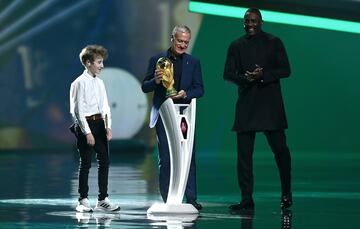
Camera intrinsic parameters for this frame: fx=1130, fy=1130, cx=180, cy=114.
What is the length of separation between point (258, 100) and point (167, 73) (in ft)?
3.31

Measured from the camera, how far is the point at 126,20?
18453 millimetres

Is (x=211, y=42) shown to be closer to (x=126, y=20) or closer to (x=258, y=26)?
(x=126, y=20)

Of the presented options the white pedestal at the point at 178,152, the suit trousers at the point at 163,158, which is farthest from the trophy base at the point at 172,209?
the suit trousers at the point at 163,158

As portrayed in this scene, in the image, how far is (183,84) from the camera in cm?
828

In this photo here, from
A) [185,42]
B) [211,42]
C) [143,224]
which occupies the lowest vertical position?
[143,224]

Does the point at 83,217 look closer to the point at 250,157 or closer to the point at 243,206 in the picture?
the point at 243,206

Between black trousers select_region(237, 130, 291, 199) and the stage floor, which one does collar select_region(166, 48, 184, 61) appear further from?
the stage floor

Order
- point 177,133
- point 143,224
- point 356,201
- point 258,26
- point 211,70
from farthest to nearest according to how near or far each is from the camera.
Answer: point 211,70 < point 356,201 < point 258,26 < point 177,133 < point 143,224

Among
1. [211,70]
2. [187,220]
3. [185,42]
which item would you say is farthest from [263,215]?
[211,70]

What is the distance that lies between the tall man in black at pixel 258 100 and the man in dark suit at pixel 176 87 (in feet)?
1.19

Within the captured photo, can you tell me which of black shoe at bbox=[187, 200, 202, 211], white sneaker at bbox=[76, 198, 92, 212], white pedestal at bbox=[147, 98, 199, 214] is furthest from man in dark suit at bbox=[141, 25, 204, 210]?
white sneaker at bbox=[76, 198, 92, 212]

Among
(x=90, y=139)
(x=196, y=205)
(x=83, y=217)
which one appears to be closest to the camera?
(x=83, y=217)

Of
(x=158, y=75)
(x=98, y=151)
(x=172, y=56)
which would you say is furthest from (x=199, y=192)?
(x=158, y=75)

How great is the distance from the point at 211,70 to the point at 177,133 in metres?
10.2
